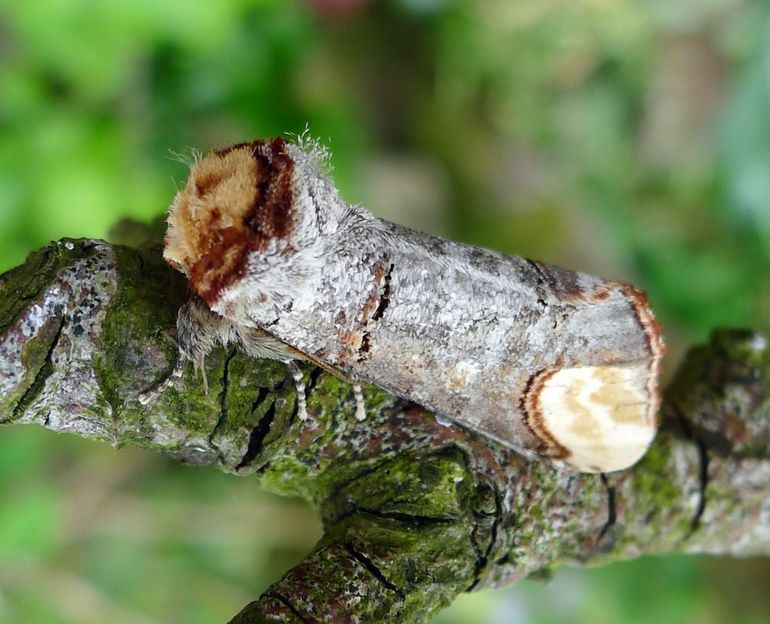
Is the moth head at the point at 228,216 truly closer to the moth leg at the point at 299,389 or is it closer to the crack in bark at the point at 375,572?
the moth leg at the point at 299,389

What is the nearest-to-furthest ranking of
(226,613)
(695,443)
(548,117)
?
(695,443), (226,613), (548,117)

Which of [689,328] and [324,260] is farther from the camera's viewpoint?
[689,328]

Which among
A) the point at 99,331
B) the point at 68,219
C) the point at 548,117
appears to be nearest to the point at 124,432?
the point at 99,331

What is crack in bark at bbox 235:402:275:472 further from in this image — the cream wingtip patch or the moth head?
the cream wingtip patch

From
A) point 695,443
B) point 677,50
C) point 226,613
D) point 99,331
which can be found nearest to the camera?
point 99,331

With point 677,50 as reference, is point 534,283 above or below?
below

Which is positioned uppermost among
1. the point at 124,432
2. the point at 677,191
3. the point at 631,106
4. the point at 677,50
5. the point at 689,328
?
the point at 677,50

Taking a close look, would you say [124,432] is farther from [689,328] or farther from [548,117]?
[548,117]

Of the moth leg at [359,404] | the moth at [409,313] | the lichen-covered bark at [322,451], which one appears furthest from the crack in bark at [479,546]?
the moth leg at [359,404]
